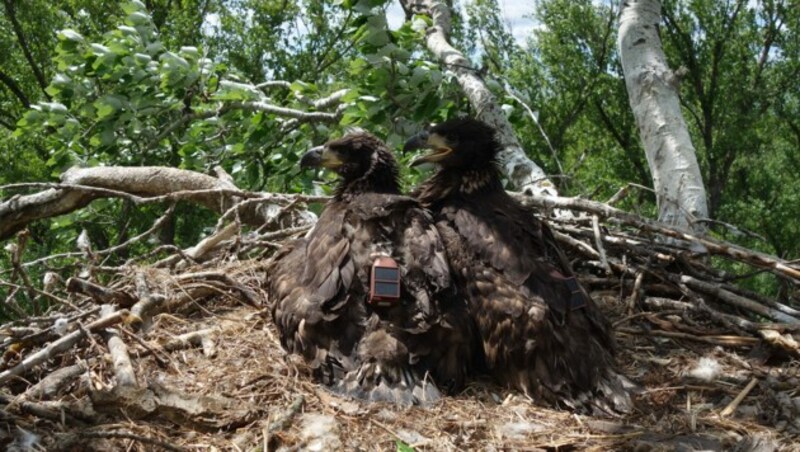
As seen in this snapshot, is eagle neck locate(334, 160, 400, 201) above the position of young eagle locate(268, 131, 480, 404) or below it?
above

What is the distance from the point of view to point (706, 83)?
64.2ft

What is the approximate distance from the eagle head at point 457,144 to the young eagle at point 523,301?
12 mm

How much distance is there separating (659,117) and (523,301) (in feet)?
6.53

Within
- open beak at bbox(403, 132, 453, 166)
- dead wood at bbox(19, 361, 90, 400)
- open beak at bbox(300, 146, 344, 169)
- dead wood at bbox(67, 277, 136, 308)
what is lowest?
dead wood at bbox(19, 361, 90, 400)

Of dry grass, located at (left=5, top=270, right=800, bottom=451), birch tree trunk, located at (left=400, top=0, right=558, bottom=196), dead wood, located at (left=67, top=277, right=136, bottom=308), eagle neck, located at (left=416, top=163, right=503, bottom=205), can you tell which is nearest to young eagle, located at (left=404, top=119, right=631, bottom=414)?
eagle neck, located at (left=416, top=163, right=503, bottom=205)

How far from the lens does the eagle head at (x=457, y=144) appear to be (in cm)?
471

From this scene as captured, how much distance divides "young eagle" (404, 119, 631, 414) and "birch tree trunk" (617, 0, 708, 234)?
122 centimetres

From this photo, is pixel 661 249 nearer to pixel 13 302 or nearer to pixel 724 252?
pixel 724 252

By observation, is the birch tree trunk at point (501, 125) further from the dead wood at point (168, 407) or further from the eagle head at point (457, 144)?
the dead wood at point (168, 407)

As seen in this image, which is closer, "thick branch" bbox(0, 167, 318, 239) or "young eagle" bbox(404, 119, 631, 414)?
"young eagle" bbox(404, 119, 631, 414)

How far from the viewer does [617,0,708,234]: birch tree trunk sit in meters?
5.25

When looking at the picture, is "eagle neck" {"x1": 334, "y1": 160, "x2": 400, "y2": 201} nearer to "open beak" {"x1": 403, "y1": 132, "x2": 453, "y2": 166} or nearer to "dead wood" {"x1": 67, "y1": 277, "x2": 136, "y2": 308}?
"open beak" {"x1": 403, "y1": 132, "x2": 453, "y2": 166}

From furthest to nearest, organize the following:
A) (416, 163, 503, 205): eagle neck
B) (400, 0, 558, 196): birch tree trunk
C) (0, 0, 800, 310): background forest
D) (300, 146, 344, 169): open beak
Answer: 1. (0, 0, 800, 310): background forest
2. (400, 0, 558, 196): birch tree trunk
3. (300, 146, 344, 169): open beak
4. (416, 163, 503, 205): eagle neck

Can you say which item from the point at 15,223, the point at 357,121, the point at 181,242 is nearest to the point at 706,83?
the point at 181,242
